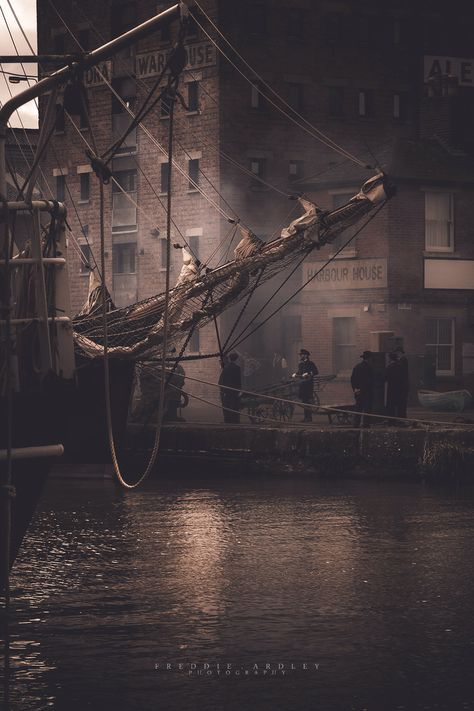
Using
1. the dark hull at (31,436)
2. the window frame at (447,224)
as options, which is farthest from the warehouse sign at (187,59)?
the dark hull at (31,436)

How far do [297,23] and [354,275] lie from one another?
11187 mm

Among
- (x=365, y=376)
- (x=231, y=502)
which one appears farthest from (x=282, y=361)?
(x=231, y=502)

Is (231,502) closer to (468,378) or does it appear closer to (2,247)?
(2,247)

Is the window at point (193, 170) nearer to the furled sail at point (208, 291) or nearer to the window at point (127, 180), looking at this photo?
the window at point (127, 180)

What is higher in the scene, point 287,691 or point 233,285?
point 233,285

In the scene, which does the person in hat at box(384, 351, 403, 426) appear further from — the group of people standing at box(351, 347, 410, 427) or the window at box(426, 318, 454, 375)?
the window at box(426, 318, 454, 375)

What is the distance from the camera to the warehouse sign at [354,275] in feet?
134

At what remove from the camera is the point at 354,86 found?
48750mm

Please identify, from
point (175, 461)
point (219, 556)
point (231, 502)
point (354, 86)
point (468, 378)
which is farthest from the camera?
point (354, 86)

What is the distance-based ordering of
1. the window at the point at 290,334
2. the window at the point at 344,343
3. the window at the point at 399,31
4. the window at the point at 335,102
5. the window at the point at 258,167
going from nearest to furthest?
the window at the point at 344,343, the window at the point at 290,334, the window at the point at 258,167, the window at the point at 335,102, the window at the point at 399,31

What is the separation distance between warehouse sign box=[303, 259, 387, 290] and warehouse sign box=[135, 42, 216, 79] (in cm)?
883

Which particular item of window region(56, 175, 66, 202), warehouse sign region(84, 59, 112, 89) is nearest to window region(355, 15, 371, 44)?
warehouse sign region(84, 59, 112, 89)

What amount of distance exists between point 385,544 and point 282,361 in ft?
101

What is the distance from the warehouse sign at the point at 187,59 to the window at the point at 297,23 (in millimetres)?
3139
